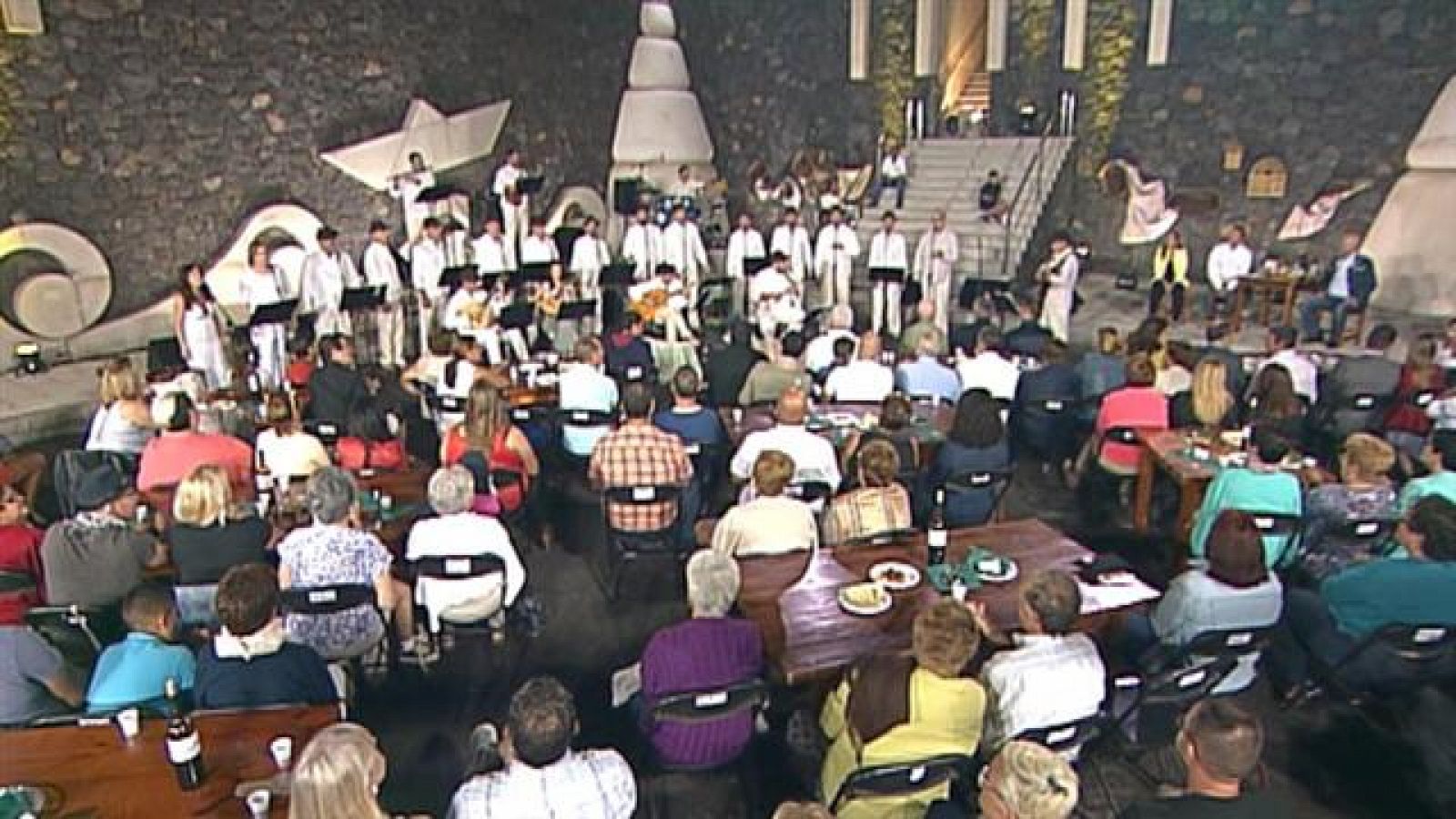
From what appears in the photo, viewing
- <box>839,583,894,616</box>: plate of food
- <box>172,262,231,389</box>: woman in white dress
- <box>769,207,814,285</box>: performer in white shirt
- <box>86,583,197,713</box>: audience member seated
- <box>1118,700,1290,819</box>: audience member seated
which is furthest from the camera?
<box>769,207,814,285</box>: performer in white shirt

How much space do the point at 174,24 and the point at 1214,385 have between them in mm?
10731

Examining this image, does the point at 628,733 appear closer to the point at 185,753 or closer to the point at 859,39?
the point at 185,753

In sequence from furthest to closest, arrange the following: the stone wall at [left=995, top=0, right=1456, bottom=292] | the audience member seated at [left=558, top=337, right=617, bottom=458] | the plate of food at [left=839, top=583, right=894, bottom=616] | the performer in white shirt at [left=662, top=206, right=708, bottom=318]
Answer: the performer in white shirt at [left=662, top=206, right=708, bottom=318], the stone wall at [left=995, top=0, right=1456, bottom=292], the audience member seated at [left=558, top=337, right=617, bottom=458], the plate of food at [left=839, top=583, right=894, bottom=616]

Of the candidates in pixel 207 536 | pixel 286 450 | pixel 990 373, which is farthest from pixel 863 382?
pixel 207 536

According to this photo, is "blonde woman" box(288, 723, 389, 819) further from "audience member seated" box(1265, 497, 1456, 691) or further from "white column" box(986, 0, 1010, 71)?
"white column" box(986, 0, 1010, 71)

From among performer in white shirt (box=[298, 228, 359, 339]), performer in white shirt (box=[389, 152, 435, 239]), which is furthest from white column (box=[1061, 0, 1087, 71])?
performer in white shirt (box=[298, 228, 359, 339])

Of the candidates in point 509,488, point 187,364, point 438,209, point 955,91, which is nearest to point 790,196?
point 955,91

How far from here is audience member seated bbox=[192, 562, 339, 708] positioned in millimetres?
3133

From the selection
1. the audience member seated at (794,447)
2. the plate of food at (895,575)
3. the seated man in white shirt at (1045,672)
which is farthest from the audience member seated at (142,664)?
the audience member seated at (794,447)

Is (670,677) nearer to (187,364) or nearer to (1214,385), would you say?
(1214,385)

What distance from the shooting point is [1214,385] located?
598cm

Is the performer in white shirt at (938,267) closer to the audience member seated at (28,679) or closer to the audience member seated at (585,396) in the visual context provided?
the audience member seated at (585,396)

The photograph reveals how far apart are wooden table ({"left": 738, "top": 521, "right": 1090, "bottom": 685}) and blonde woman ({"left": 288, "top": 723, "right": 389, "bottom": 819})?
1443mm

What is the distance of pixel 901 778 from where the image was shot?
2.87 meters
